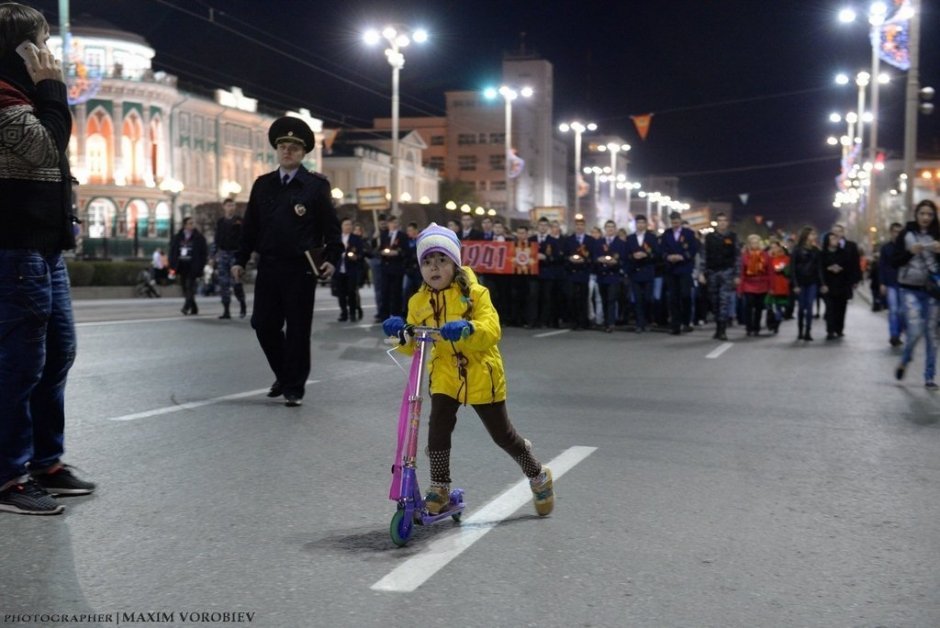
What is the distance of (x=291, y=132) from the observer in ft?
28.1

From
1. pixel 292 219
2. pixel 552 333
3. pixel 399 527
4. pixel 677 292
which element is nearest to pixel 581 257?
pixel 677 292

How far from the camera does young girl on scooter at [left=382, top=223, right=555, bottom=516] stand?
4.96m

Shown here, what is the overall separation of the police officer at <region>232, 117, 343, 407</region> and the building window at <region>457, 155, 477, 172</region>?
13671 cm

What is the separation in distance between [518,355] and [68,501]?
880 centimetres

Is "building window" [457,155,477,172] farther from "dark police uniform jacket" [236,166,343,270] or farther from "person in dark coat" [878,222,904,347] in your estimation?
"dark police uniform jacket" [236,166,343,270]

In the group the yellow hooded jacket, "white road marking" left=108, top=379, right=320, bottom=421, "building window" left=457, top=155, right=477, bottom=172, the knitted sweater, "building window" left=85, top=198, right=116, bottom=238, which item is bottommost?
"white road marking" left=108, top=379, right=320, bottom=421

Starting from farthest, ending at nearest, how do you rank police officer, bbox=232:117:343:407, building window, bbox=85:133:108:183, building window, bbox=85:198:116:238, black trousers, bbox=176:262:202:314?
building window, bbox=85:133:108:183 → building window, bbox=85:198:116:238 → black trousers, bbox=176:262:202:314 → police officer, bbox=232:117:343:407

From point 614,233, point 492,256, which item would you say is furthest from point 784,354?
point 492,256

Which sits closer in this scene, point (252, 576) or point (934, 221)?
point (252, 576)

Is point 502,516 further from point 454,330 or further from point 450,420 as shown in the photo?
point 454,330

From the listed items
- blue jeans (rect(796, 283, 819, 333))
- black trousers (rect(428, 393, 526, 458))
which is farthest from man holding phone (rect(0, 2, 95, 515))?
blue jeans (rect(796, 283, 819, 333))

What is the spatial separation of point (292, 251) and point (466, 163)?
13723 centimetres

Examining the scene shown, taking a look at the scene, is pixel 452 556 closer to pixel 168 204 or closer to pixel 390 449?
pixel 390 449

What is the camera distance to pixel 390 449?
7023 millimetres
